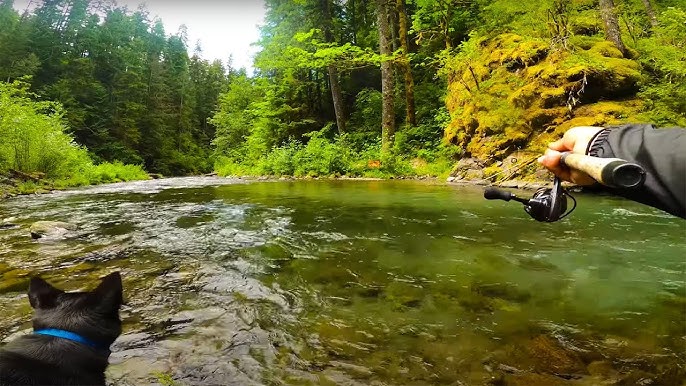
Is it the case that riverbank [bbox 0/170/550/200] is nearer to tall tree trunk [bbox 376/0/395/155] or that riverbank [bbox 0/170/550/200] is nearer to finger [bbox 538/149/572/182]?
tall tree trunk [bbox 376/0/395/155]

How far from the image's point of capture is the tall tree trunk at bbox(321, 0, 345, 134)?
22034mm

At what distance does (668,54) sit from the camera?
838 cm

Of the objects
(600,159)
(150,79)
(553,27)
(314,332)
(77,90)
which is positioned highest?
(150,79)

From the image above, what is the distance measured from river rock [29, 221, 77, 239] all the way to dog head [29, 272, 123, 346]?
170 inches

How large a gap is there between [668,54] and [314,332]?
10.1 metres

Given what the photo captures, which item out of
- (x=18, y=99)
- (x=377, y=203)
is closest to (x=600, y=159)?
(x=377, y=203)

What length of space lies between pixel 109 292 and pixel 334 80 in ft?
70.2

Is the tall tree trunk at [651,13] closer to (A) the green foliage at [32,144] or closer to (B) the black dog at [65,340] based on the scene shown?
(B) the black dog at [65,340]

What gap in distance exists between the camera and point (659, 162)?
1.02 metres

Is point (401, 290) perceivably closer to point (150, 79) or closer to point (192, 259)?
point (192, 259)

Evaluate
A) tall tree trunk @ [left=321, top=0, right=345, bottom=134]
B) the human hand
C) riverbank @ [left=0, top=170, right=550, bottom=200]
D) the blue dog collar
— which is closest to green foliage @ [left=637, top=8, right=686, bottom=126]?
riverbank @ [left=0, top=170, right=550, bottom=200]

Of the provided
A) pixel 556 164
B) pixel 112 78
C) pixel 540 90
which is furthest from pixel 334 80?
pixel 112 78

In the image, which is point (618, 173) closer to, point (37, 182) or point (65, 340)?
point (65, 340)

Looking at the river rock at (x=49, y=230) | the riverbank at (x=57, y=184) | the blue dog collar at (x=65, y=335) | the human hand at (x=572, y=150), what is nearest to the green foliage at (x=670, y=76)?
the riverbank at (x=57, y=184)
